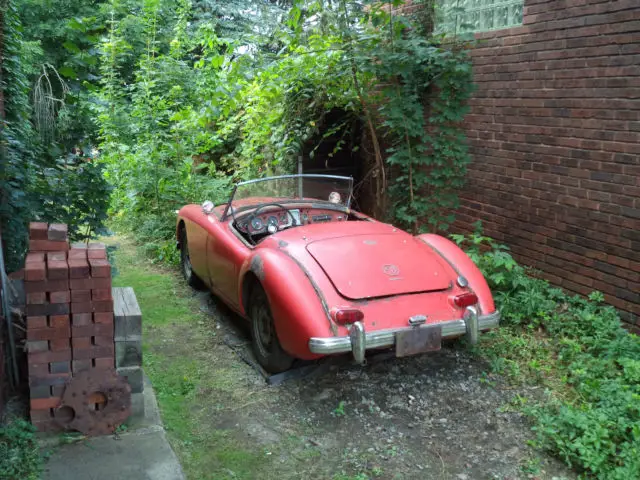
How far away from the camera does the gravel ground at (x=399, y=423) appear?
3391 millimetres

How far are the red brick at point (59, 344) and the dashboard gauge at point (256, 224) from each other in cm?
245

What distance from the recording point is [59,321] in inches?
125

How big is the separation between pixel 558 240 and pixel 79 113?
447 cm

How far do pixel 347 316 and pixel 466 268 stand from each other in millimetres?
1285

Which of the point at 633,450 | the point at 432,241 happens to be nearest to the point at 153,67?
the point at 432,241

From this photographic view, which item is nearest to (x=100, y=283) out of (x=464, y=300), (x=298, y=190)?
(x=464, y=300)

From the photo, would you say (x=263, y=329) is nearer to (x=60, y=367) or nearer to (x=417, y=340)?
(x=417, y=340)

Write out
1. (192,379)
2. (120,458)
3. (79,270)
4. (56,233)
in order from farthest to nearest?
(192,379), (56,233), (79,270), (120,458)

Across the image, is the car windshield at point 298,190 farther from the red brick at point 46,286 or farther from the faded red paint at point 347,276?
the red brick at point 46,286

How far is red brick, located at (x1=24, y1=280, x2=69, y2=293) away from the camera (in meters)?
3.09

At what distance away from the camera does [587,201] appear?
5.33 metres

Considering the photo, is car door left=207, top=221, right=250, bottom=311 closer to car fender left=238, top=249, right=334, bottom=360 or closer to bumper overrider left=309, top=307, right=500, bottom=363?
car fender left=238, top=249, right=334, bottom=360

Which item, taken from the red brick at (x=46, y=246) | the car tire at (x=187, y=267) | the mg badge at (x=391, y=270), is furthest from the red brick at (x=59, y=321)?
the car tire at (x=187, y=267)

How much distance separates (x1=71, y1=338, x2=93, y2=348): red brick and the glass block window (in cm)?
514
